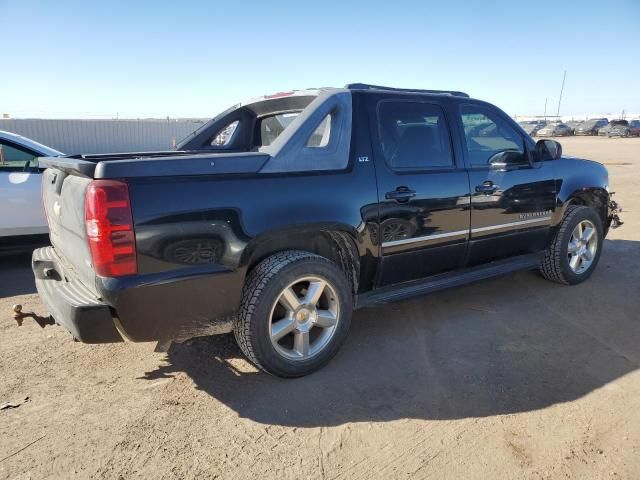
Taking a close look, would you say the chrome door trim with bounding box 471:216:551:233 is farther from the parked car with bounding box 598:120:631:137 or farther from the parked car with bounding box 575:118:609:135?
the parked car with bounding box 575:118:609:135

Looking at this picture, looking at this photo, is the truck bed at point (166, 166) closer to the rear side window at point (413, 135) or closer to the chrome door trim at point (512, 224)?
the rear side window at point (413, 135)

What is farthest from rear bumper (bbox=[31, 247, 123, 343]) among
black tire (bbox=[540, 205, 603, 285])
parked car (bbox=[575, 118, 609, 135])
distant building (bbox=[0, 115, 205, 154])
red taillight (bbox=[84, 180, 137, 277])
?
parked car (bbox=[575, 118, 609, 135])

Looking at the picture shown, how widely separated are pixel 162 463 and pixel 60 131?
20.7m

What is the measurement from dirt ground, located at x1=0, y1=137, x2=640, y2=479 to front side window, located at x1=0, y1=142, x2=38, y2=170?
2.45 m

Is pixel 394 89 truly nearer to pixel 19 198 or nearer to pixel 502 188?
Result: pixel 502 188

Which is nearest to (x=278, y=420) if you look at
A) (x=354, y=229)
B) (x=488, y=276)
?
(x=354, y=229)

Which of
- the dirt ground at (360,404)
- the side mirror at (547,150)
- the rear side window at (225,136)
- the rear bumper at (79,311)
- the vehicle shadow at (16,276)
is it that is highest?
the rear side window at (225,136)

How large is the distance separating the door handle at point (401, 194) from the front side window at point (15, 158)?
14.5 feet

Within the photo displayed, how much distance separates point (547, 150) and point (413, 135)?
1591mm

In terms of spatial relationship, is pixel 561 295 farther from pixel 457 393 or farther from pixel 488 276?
pixel 457 393

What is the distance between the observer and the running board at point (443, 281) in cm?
353

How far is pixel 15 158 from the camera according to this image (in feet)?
18.7

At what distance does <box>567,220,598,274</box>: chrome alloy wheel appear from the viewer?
4.88m

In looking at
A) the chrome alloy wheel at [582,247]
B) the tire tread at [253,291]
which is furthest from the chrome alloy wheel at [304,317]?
the chrome alloy wheel at [582,247]
